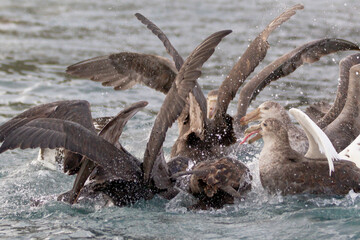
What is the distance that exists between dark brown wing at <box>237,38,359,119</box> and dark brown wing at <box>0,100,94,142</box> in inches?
104

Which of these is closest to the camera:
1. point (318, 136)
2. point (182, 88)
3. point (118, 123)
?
point (182, 88)

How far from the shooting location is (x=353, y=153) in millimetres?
7809

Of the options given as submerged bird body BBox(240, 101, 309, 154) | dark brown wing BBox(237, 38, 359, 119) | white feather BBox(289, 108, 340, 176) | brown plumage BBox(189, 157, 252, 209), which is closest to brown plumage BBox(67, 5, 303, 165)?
submerged bird body BBox(240, 101, 309, 154)

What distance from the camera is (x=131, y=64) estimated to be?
8859mm

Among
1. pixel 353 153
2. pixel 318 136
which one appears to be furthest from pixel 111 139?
pixel 353 153

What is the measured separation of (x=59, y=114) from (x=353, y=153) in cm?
321

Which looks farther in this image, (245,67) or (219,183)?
(245,67)

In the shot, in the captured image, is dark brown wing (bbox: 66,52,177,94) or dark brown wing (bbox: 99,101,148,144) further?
dark brown wing (bbox: 66,52,177,94)

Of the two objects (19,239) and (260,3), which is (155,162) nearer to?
(19,239)

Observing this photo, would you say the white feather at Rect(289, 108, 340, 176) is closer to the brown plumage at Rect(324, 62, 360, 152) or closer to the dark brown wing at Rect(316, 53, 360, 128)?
the brown plumage at Rect(324, 62, 360, 152)

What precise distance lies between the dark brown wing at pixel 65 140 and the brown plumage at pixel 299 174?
61.6 inches

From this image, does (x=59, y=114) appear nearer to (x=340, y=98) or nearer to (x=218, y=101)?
(x=218, y=101)

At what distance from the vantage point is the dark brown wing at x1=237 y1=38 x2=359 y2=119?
9117 millimetres

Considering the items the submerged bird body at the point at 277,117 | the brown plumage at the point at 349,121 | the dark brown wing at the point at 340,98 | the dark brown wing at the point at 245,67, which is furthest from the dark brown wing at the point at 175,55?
the dark brown wing at the point at 340,98
